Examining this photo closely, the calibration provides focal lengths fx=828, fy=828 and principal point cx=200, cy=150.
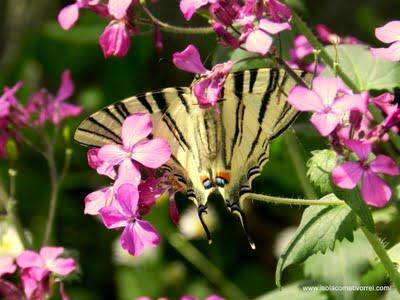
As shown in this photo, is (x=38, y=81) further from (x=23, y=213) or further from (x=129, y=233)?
(x=129, y=233)

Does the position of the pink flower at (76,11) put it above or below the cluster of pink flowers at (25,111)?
above

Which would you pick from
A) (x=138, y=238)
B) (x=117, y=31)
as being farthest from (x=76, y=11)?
(x=138, y=238)

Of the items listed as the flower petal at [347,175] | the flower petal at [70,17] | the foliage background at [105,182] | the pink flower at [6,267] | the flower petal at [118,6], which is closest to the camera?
the flower petal at [347,175]

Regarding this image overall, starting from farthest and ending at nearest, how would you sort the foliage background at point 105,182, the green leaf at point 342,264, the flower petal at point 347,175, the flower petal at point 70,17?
the foliage background at point 105,182, the green leaf at point 342,264, the flower petal at point 70,17, the flower petal at point 347,175

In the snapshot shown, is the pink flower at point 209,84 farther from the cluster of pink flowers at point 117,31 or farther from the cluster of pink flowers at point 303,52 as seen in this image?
the cluster of pink flowers at point 303,52

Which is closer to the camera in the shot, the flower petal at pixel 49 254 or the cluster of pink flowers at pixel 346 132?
the cluster of pink flowers at pixel 346 132

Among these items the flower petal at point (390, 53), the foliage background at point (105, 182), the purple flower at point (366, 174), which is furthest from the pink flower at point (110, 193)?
the foliage background at point (105, 182)

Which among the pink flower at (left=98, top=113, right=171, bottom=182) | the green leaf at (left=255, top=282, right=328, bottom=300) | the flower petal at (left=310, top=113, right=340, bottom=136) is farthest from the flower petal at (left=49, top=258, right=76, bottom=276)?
the flower petal at (left=310, top=113, right=340, bottom=136)
